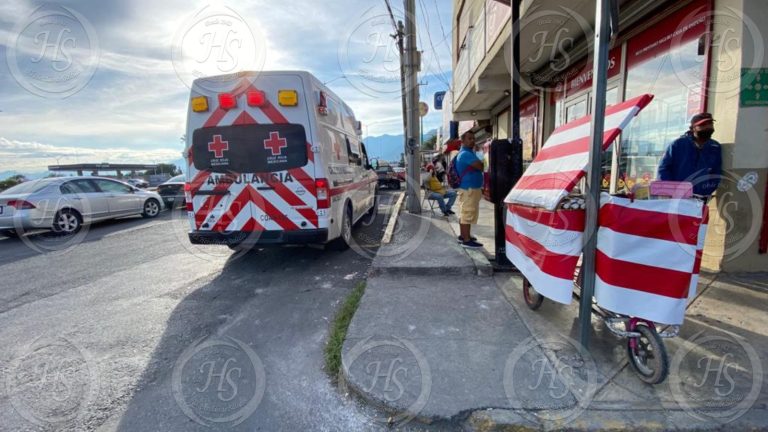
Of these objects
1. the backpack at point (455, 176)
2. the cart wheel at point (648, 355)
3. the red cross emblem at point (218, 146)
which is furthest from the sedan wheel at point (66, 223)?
the cart wheel at point (648, 355)

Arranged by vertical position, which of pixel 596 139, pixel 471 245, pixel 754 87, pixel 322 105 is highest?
pixel 322 105

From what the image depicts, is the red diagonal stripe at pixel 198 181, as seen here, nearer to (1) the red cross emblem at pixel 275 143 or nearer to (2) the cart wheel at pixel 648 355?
(1) the red cross emblem at pixel 275 143

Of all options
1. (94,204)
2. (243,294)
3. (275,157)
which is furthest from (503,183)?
(94,204)

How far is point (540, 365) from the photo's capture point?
2406 mm

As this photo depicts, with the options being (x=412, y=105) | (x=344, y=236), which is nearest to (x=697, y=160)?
(x=344, y=236)

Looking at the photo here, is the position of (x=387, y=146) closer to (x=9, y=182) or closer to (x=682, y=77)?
(x=9, y=182)

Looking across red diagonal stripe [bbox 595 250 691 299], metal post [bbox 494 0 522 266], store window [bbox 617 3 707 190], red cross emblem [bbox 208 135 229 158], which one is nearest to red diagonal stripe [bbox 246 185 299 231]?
red cross emblem [bbox 208 135 229 158]

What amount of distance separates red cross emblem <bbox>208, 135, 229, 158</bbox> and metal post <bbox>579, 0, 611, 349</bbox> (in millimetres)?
4142

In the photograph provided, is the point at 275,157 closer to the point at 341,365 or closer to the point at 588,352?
the point at 341,365

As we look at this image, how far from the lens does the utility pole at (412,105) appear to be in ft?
27.9

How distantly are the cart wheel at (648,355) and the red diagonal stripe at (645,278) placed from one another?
0.27 meters

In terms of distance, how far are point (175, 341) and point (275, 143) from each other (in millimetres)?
2537

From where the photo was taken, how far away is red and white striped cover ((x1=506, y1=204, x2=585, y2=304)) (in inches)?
96.5

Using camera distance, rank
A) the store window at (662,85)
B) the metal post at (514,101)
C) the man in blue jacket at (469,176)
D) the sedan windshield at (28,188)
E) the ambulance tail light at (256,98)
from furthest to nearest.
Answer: the sedan windshield at (28,188)
the man in blue jacket at (469,176)
the ambulance tail light at (256,98)
the store window at (662,85)
the metal post at (514,101)
